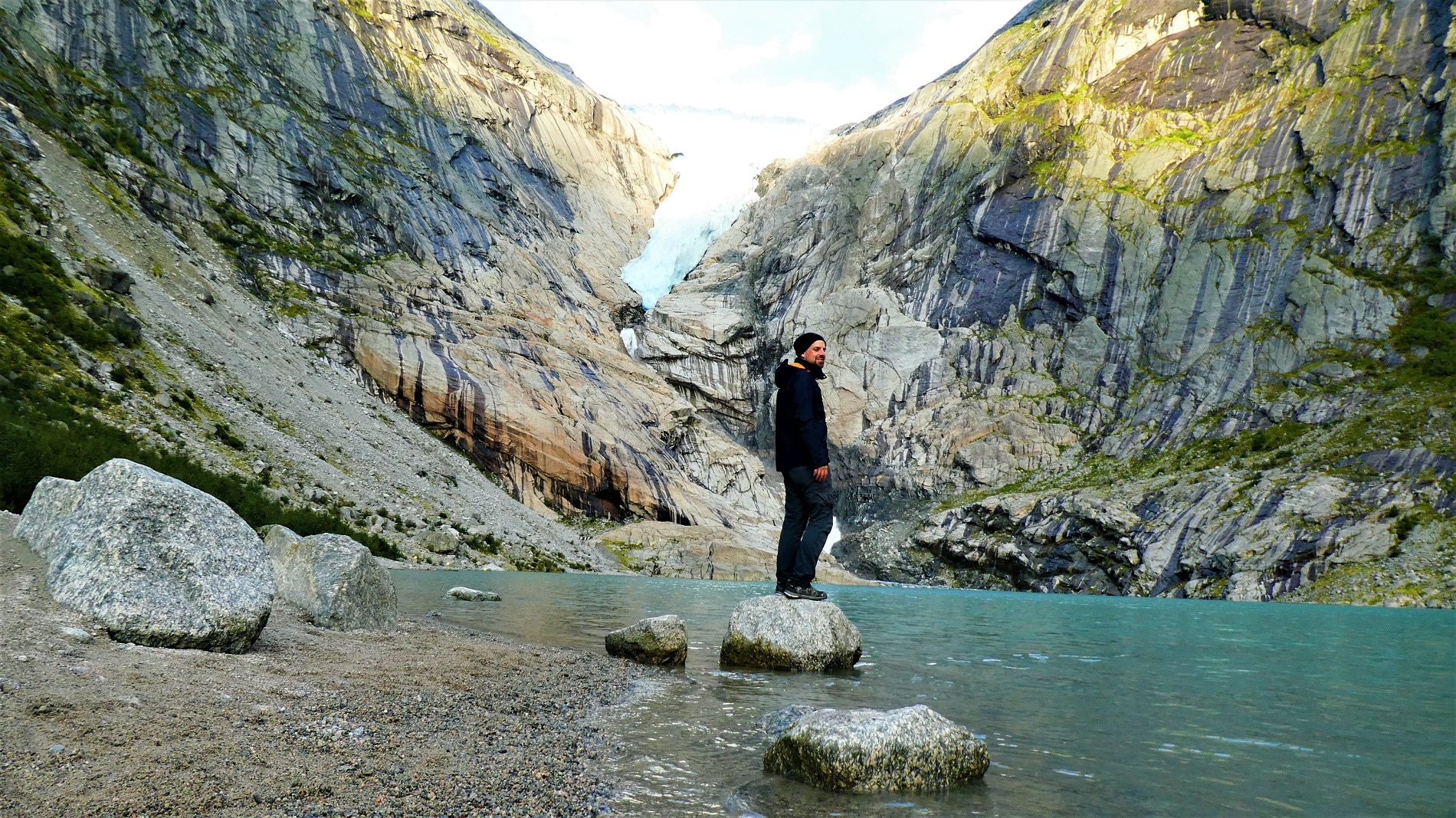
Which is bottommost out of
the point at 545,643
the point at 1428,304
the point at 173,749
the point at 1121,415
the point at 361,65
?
the point at 545,643

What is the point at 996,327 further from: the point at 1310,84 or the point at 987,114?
the point at 1310,84

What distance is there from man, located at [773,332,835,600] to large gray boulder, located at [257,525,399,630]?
7.23 m

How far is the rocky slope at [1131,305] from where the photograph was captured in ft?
237

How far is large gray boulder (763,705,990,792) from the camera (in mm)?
6867

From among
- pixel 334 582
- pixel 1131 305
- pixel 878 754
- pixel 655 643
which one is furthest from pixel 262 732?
pixel 1131 305

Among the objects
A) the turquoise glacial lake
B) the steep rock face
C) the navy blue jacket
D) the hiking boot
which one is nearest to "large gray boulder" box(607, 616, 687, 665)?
the turquoise glacial lake

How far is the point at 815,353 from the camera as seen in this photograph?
12148 mm

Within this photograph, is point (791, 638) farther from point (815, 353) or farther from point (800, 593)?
point (815, 353)

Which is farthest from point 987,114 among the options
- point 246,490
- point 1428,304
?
point 246,490

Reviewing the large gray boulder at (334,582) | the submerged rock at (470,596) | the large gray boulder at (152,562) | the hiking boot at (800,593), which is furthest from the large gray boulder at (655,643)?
the submerged rock at (470,596)

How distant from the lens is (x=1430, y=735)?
345 inches

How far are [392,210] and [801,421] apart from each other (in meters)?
97.0

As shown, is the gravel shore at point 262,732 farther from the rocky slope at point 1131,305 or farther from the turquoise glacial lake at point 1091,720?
the rocky slope at point 1131,305

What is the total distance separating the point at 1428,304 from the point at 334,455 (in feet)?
354
